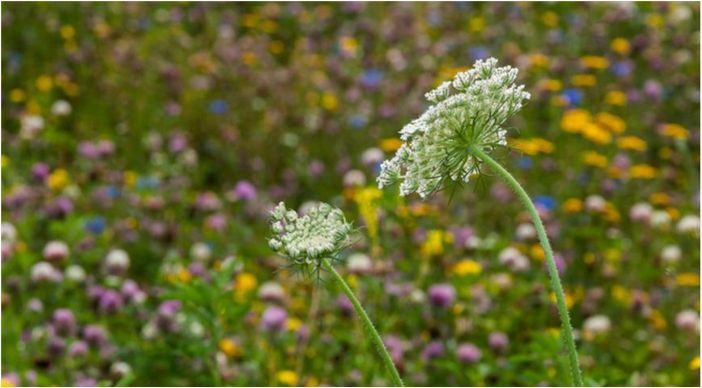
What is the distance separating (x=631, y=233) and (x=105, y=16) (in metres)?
2.85

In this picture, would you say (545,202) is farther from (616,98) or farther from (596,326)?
(616,98)

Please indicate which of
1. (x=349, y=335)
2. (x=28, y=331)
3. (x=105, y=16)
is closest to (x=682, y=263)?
(x=349, y=335)

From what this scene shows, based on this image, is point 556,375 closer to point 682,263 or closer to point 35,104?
point 682,263

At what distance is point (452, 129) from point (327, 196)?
322 centimetres

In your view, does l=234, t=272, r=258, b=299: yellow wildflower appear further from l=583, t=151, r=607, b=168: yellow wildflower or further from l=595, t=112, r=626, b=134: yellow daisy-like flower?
l=595, t=112, r=626, b=134: yellow daisy-like flower

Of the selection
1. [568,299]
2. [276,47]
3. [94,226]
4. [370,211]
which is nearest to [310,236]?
[370,211]

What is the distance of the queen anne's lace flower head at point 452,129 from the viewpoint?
1.30 metres

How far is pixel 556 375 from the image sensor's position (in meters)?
2.30

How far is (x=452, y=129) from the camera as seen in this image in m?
1.31

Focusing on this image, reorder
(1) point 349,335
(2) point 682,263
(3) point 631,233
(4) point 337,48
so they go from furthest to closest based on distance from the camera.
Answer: (4) point 337,48 < (3) point 631,233 < (2) point 682,263 < (1) point 349,335

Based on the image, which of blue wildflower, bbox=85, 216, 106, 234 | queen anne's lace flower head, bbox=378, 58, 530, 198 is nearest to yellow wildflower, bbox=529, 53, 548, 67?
blue wildflower, bbox=85, 216, 106, 234

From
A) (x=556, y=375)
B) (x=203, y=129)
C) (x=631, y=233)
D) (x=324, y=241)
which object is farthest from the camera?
(x=203, y=129)

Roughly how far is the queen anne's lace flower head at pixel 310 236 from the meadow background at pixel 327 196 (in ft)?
1.76

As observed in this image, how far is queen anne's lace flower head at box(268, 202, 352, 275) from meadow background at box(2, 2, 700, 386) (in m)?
0.54
